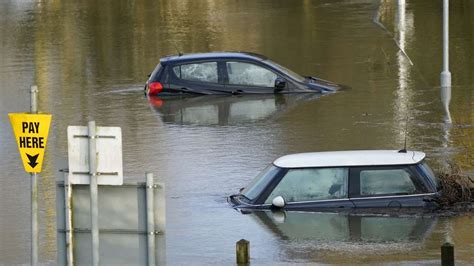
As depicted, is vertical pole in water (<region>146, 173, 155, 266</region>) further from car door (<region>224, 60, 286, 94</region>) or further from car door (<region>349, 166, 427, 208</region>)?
car door (<region>224, 60, 286, 94</region>)

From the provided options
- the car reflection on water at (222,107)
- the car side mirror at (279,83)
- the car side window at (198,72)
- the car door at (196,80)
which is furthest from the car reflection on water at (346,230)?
the car door at (196,80)

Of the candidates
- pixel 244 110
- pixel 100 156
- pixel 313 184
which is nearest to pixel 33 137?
pixel 100 156

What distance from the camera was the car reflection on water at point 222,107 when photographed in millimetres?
27953

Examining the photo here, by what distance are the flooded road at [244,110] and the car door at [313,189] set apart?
0.24 m

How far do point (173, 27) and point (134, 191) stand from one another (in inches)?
1510

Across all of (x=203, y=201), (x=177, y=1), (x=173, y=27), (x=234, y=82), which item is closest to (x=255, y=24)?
(x=173, y=27)

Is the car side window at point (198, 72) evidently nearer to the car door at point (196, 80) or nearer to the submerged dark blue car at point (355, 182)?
the car door at point (196, 80)

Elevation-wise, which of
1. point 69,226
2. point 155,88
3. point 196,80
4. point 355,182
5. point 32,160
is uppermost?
point 196,80

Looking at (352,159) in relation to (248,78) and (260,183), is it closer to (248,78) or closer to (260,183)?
(260,183)

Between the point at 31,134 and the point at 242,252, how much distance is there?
4869mm

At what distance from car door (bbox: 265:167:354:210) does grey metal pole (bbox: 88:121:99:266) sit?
320 inches

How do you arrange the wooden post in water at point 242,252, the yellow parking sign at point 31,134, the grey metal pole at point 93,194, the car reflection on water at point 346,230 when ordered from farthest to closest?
the car reflection on water at point 346,230, the wooden post in water at point 242,252, the yellow parking sign at point 31,134, the grey metal pole at point 93,194

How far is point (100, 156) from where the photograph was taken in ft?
33.2

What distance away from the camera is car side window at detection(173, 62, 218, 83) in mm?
30031
